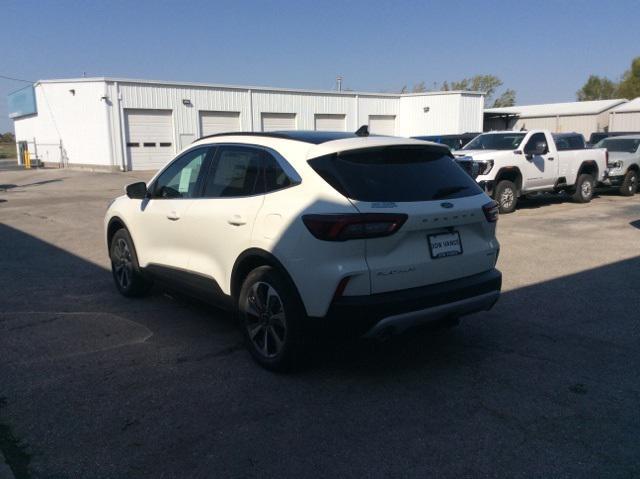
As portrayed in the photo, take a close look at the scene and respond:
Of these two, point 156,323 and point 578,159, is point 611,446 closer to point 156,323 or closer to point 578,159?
point 156,323

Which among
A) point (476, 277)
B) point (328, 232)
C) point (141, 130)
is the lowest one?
point (476, 277)

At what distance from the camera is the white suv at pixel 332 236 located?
3752 mm

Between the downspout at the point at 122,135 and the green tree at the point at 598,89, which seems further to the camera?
the green tree at the point at 598,89

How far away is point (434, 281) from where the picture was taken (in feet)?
13.3

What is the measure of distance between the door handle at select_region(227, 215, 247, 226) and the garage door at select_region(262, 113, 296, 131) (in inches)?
1193

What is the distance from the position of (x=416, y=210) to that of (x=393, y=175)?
1.18 ft

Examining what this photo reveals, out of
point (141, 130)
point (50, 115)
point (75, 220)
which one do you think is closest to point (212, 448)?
point (75, 220)

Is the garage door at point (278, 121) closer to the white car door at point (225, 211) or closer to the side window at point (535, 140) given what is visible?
the side window at point (535, 140)

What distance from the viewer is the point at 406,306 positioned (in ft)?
12.6

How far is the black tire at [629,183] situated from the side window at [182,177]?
1567cm

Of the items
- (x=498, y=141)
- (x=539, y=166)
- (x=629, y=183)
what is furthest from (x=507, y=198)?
→ (x=629, y=183)

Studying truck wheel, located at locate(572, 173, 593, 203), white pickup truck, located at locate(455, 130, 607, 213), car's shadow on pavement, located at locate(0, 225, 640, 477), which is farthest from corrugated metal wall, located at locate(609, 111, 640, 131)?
car's shadow on pavement, located at locate(0, 225, 640, 477)

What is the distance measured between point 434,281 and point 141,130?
2879 centimetres

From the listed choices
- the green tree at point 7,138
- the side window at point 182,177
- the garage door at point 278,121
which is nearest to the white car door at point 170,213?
the side window at point 182,177
